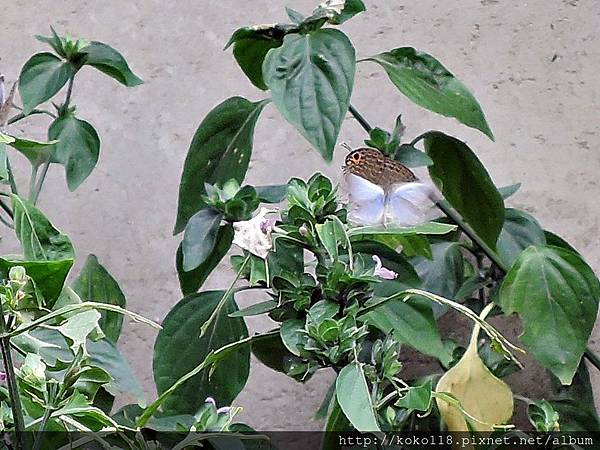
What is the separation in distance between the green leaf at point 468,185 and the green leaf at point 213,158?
14cm

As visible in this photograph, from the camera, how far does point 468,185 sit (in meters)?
0.60

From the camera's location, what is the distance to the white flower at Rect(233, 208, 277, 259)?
1.36 feet

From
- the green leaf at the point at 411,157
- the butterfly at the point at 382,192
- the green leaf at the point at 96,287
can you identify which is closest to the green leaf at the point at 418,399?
the butterfly at the point at 382,192

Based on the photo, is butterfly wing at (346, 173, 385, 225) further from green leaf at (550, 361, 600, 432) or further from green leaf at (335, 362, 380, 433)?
green leaf at (550, 361, 600, 432)

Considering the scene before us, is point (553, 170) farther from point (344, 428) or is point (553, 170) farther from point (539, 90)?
point (344, 428)

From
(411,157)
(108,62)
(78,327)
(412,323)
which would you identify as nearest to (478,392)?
(412,323)

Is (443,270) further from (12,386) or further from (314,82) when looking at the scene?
(12,386)

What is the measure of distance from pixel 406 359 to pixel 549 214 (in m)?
0.20

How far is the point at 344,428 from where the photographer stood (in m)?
0.51

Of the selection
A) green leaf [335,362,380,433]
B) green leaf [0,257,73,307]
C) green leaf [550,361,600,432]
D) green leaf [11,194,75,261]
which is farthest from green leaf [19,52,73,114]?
green leaf [550,361,600,432]

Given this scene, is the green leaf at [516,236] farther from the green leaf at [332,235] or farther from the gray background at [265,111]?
the green leaf at [332,235]

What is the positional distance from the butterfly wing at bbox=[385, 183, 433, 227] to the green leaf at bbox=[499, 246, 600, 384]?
116mm

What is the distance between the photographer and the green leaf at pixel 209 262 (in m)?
0.51

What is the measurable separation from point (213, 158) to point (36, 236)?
0.47 feet
